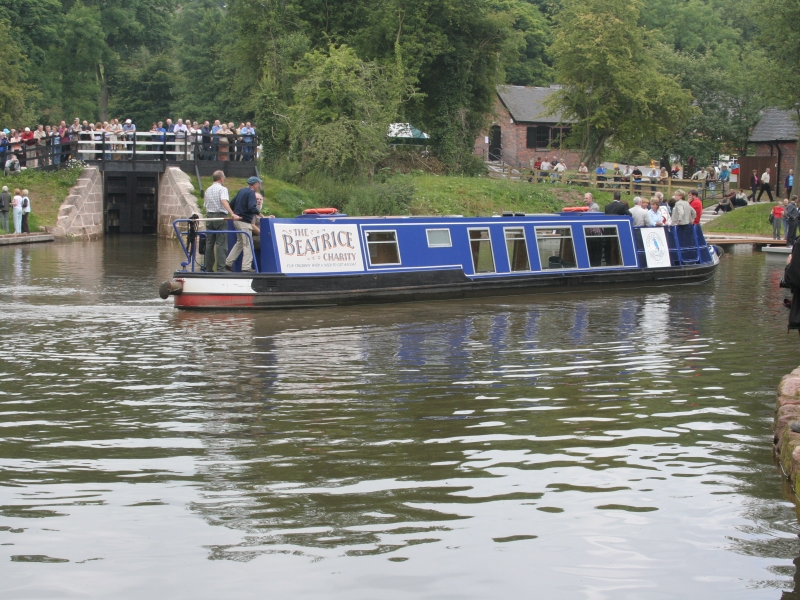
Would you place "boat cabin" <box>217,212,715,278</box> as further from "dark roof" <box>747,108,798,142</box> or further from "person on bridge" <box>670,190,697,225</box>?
"dark roof" <box>747,108,798,142</box>

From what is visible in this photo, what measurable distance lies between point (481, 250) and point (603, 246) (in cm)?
302

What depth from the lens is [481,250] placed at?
1841cm

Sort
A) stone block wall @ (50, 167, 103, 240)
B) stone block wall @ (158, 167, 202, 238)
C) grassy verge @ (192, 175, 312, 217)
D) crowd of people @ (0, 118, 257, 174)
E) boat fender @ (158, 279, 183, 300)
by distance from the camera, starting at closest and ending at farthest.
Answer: boat fender @ (158, 279, 183, 300) < stone block wall @ (50, 167, 103, 240) < stone block wall @ (158, 167, 202, 238) < grassy verge @ (192, 175, 312, 217) < crowd of people @ (0, 118, 257, 174)

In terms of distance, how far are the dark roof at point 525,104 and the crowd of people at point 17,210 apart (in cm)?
3465

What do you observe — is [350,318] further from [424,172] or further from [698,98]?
[698,98]

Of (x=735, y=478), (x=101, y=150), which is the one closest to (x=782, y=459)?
(x=735, y=478)

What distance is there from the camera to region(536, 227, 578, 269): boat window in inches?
755

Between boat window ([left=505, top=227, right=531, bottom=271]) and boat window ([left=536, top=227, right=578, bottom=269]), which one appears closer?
boat window ([left=505, top=227, right=531, bottom=271])

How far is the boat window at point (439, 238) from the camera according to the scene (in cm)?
1778

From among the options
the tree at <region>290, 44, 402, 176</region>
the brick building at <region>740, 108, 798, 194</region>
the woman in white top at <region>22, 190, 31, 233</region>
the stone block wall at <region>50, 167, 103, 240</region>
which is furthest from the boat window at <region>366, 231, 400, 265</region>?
the brick building at <region>740, 108, 798, 194</region>

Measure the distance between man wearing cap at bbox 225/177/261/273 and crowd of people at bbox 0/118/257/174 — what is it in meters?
17.7

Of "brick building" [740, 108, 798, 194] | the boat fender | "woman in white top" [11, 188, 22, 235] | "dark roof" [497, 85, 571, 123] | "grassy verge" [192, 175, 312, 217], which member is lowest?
the boat fender

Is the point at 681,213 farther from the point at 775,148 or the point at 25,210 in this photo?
the point at 775,148

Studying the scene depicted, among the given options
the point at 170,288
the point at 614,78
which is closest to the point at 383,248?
the point at 170,288
